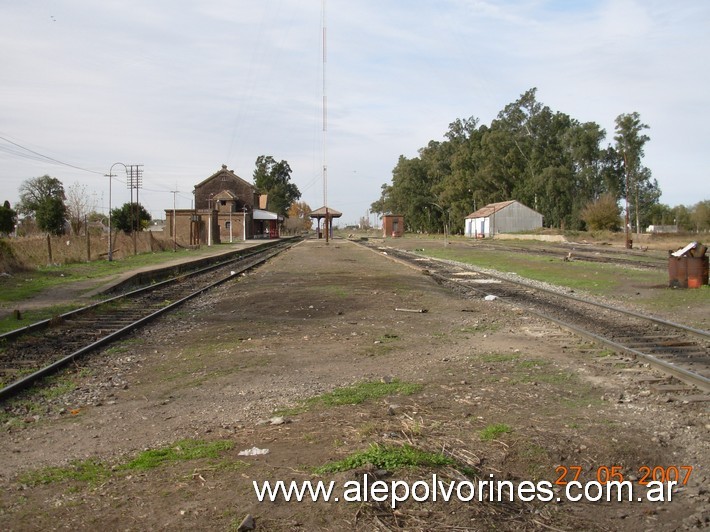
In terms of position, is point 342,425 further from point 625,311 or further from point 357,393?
point 625,311

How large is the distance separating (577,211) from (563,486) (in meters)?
85.8

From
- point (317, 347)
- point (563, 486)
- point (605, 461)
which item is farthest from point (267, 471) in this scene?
point (317, 347)

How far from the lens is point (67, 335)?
12.3 m

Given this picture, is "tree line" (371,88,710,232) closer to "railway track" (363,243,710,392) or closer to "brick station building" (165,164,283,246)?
"brick station building" (165,164,283,246)

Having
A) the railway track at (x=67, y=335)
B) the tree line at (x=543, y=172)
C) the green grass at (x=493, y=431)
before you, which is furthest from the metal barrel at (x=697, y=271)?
the tree line at (x=543, y=172)

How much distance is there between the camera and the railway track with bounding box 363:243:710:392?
8641mm

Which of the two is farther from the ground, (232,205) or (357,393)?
(232,205)

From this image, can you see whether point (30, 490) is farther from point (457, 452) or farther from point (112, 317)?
point (112, 317)

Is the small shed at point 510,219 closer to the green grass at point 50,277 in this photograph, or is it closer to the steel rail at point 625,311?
the green grass at point 50,277

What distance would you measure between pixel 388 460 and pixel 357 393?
8.50 feet

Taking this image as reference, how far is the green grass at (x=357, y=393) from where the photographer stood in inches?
269

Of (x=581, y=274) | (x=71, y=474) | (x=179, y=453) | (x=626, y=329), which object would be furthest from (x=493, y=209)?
(x=71, y=474)

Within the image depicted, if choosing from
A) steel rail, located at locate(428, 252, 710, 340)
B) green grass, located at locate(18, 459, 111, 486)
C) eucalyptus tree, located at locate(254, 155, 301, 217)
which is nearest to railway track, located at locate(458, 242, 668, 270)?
steel rail, located at locate(428, 252, 710, 340)

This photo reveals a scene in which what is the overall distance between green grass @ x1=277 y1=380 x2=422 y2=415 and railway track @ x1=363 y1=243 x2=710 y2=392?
11.2 ft
